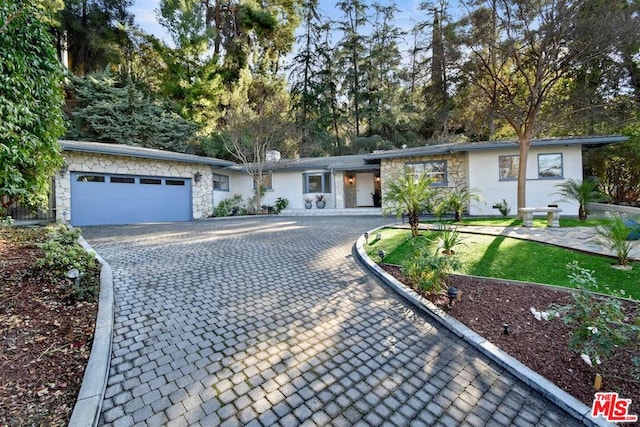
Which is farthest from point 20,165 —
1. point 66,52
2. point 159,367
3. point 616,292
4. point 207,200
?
point 66,52

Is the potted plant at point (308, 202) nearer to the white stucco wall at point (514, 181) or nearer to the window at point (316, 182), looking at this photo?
the window at point (316, 182)

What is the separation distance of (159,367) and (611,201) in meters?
18.1

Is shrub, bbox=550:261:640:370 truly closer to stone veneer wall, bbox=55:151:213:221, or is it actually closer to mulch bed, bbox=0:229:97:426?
mulch bed, bbox=0:229:97:426

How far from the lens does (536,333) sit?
3271mm

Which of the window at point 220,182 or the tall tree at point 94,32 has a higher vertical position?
the tall tree at point 94,32

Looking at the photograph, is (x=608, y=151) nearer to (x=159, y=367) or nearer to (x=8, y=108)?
(x=159, y=367)

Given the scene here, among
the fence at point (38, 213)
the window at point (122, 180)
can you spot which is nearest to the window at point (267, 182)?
the window at point (122, 180)

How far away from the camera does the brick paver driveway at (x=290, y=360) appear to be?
85.2 inches

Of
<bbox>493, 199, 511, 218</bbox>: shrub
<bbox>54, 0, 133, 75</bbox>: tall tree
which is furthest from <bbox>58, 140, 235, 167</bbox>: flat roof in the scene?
<bbox>493, 199, 511, 218</bbox>: shrub

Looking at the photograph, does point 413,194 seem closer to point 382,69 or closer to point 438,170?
point 438,170

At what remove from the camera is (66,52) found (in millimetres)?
18703

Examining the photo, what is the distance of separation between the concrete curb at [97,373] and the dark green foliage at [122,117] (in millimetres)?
18704

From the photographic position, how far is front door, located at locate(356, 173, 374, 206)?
18203 millimetres

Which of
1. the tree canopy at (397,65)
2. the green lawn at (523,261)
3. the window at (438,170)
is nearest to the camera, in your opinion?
the green lawn at (523,261)
